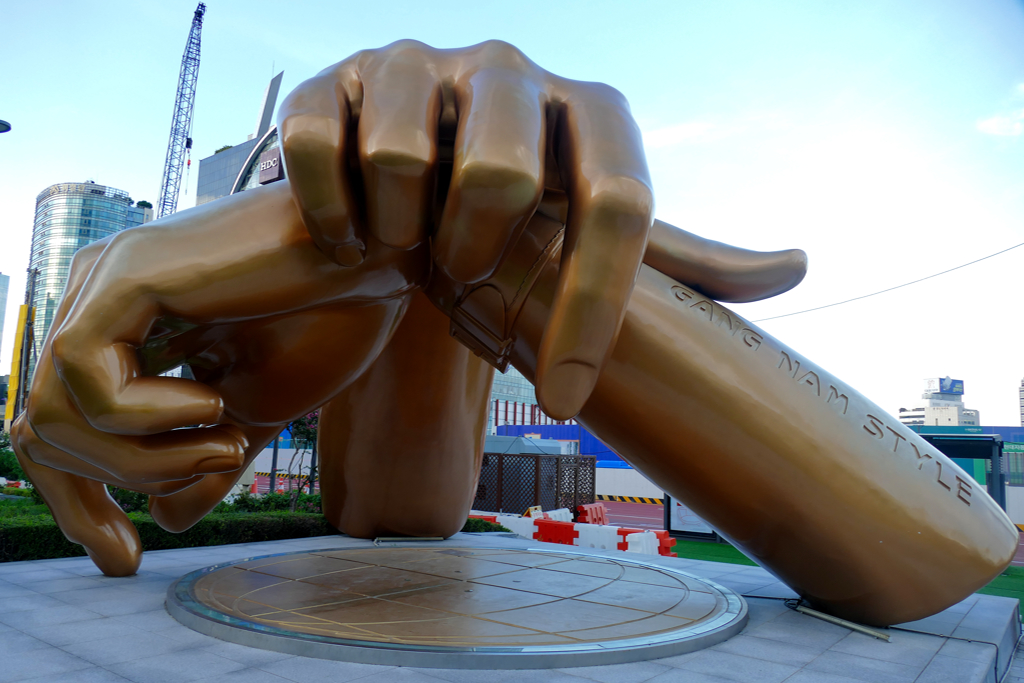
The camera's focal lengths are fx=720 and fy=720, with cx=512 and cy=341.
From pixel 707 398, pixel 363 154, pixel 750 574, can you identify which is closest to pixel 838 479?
pixel 707 398

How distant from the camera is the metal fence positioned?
18531 mm

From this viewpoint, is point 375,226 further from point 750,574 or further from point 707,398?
point 750,574

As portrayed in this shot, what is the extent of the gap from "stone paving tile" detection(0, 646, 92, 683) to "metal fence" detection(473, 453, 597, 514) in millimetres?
14651

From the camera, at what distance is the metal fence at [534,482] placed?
18.5 meters

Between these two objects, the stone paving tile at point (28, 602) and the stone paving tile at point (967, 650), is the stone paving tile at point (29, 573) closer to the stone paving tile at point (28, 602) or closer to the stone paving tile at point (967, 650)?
the stone paving tile at point (28, 602)

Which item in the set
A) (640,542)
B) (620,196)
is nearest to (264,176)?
(640,542)

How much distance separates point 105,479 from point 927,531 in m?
5.48

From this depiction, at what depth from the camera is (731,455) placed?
477 centimetres

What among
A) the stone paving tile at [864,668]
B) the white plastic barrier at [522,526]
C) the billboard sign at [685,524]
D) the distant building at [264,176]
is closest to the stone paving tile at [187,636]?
the stone paving tile at [864,668]

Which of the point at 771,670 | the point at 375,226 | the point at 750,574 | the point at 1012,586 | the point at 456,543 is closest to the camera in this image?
the point at 375,226

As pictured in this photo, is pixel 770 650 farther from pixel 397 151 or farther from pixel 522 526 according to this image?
pixel 522 526

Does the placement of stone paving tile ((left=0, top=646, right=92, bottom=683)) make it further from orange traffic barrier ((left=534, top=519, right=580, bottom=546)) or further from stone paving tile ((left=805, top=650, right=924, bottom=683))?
orange traffic barrier ((left=534, top=519, right=580, bottom=546))

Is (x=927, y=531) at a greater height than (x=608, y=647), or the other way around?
(x=927, y=531)

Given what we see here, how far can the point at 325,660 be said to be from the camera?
384 centimetres
